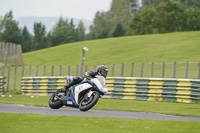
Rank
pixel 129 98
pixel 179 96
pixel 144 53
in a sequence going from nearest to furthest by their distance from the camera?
pixel 179 96
pixel 129 98
pixel 144 53

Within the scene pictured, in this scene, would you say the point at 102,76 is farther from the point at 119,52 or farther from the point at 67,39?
the point at 67,39

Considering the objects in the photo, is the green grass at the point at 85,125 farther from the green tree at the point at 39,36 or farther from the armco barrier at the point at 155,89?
the green tree at the point at 39,36

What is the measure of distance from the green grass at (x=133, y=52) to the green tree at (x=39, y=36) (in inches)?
1576

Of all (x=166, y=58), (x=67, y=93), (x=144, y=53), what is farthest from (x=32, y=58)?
(x=67, y=93)

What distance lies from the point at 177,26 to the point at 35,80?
66.3m

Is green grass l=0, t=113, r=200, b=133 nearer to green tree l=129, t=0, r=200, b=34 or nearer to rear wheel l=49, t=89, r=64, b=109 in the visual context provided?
rear wheel l=49, t=89, r=64, b=109

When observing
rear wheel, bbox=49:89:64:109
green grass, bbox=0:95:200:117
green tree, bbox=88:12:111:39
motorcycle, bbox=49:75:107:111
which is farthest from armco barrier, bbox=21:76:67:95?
green tree, bbox=88:12:111:39

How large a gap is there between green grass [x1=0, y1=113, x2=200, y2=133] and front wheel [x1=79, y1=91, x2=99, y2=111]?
151cm

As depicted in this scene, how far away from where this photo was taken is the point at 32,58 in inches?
2420

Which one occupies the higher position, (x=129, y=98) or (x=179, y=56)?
(x=179, y=56)

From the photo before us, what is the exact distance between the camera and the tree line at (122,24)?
293 feet

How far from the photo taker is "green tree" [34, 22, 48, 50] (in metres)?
107

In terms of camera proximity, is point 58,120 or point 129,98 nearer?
point 58,120

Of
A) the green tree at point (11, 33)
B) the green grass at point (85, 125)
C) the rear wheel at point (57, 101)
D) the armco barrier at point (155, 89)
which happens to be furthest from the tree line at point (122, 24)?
the green grass at point (85, 125)
